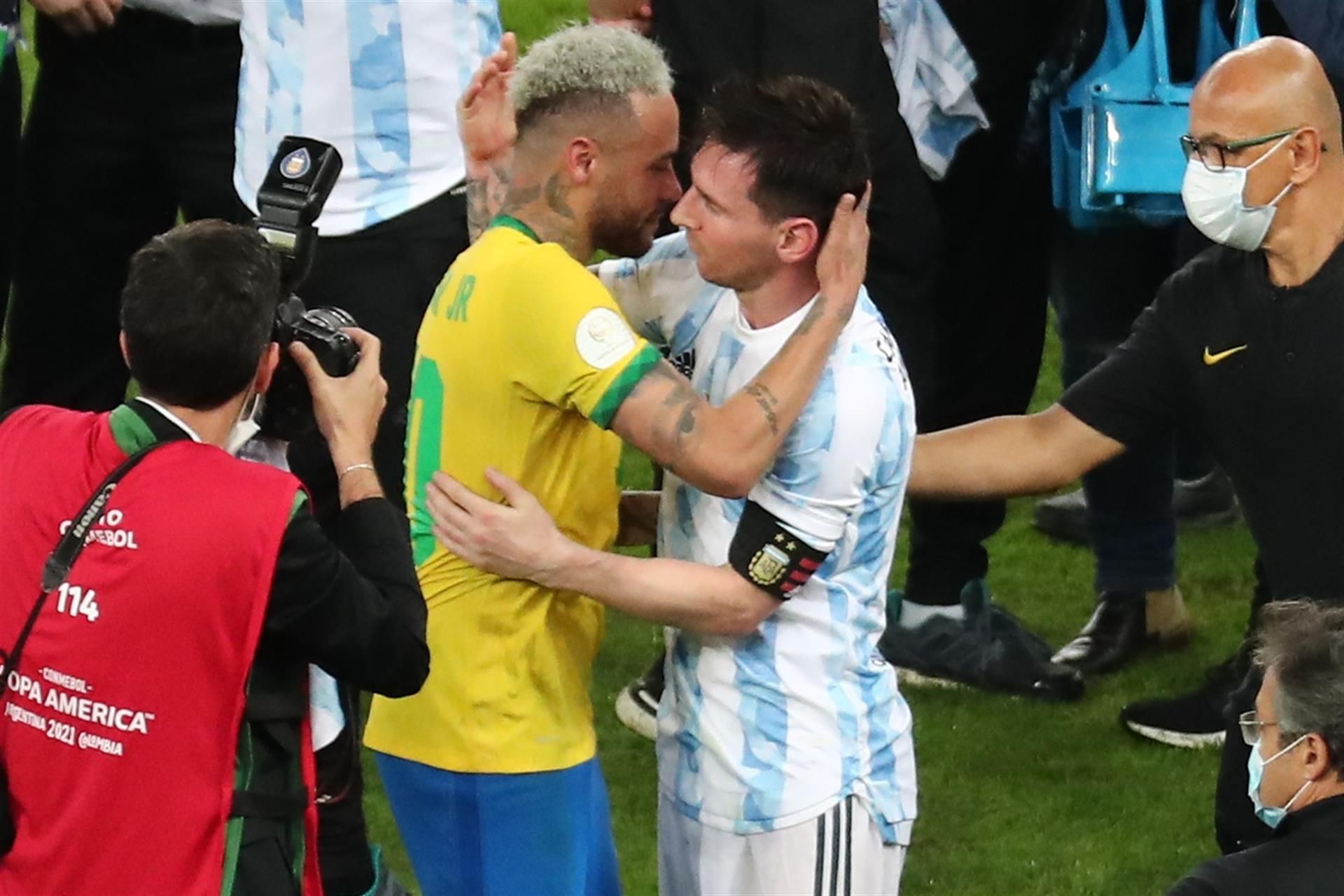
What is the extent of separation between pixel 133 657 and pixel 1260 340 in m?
2.05

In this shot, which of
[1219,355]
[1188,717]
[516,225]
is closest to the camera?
[516,225]

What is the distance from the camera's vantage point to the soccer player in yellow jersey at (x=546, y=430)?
2867 mm

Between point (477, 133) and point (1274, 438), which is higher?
point (477, 133)

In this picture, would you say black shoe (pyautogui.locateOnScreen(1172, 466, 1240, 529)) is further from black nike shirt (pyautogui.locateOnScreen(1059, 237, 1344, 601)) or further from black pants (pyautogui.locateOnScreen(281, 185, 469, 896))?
black pants (pyautogui.locateOnScreen(281, 185, 469, 896))

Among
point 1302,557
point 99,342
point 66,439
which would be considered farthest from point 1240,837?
point 99,342

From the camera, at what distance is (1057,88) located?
4.79 metres

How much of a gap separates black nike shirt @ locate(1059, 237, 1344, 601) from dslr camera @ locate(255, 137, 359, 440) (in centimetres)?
157

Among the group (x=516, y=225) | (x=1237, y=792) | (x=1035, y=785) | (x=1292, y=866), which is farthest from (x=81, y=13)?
(x=1292, y=866)

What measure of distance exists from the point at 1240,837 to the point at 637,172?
152 centimetres

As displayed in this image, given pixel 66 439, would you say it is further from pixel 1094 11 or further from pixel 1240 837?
pixel 1094 11

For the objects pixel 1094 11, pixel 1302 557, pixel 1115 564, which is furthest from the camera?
pixel 1115 564

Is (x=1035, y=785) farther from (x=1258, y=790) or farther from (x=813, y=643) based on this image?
(x=813, y=643)

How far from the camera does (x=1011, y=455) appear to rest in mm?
3871

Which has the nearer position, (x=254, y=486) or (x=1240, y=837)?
(x=254, y=486)
